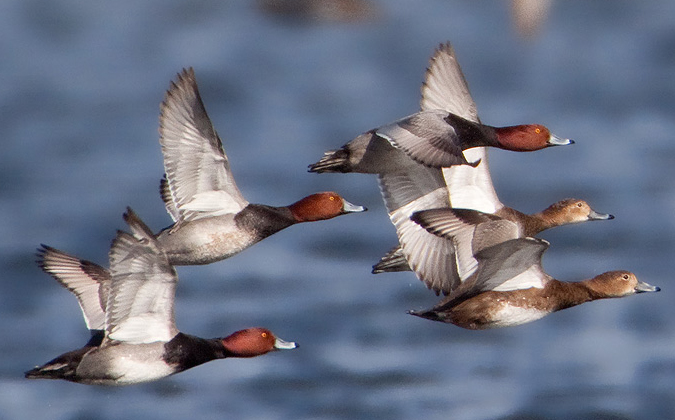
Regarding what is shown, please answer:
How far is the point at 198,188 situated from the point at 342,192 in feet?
28.0

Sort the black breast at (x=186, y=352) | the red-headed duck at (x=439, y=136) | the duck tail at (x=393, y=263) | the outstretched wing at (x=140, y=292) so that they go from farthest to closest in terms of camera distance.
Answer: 1. the duck tail at (x=393, y=263)
2. the black breast at (x=186, y=352)
3. the red-headed duck at (x=439, y=136)
4. the outstretched wing at (x=140, y=292)

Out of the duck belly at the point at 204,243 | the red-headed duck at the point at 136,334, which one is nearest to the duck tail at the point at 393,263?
the red-headed duck at the point at 136,334

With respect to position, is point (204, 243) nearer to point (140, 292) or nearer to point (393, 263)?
point (140, 292)

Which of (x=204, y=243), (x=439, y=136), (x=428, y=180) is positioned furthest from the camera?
(x=428, y=180)

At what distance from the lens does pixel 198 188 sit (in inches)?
423

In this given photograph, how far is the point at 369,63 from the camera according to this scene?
83.5 ft

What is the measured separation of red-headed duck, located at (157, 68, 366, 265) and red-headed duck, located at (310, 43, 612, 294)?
2.00 ft

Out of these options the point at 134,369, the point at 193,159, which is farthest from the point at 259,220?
the point at 134,369

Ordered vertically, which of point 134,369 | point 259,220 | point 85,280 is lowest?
point 134,369

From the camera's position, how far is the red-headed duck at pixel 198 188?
34.8 feet

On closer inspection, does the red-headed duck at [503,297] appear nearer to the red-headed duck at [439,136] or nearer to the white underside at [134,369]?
the red-headed duck at [439,136]

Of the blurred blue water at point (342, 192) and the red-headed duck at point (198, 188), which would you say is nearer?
the red-headed duck at point (198, 188)

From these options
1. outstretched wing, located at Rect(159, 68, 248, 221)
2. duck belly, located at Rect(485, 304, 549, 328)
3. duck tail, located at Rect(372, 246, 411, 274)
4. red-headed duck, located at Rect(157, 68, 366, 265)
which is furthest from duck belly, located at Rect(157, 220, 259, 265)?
duck belly, located at Rect(485, 304, 549, 328)

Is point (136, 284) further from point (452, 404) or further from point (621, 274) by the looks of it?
point (452, 404)
